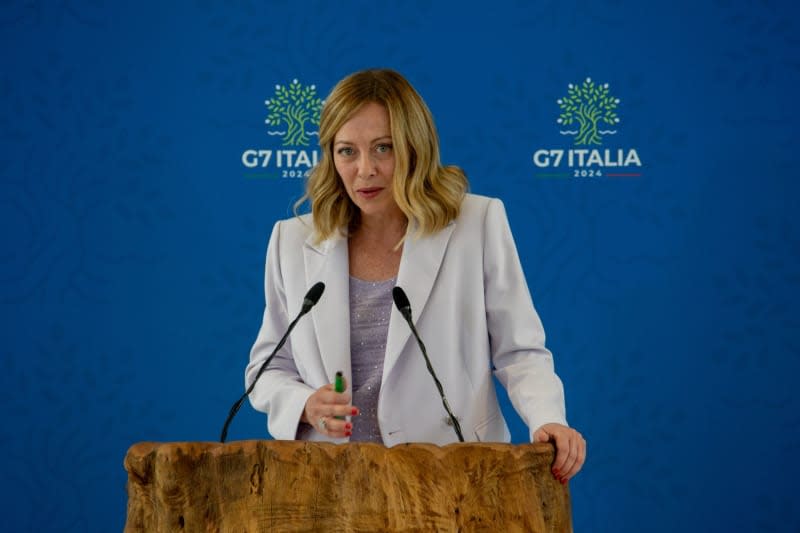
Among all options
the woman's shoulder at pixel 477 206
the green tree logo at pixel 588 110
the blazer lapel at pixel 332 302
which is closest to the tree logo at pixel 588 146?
the green tree logo at pixel 588 110

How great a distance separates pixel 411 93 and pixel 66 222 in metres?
1.91

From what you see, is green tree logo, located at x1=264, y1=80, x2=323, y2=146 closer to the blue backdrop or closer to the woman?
the blue backdrop

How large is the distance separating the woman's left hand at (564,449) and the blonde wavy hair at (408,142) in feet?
1.96

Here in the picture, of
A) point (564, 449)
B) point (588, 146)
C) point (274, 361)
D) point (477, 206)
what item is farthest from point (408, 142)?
point (588, 146)

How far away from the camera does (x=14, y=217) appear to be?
137 inches

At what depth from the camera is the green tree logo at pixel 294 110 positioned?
3359 millimetres

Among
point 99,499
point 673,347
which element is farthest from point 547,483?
point 99,499

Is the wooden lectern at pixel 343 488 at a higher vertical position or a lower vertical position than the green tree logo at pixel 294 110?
lower

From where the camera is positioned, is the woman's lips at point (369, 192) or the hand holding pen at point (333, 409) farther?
the woman's lips at point (369, 192)

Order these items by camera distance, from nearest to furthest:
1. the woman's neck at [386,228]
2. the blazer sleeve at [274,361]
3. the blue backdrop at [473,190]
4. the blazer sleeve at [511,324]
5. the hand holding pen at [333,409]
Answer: the hand holding pen at [333,409], the blazer sleeve at [511,324], the blazer sleeve at [274,361], the woman's neck at [386,228], the blue backdrop at [473,190]

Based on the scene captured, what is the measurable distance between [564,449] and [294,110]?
2.15 m

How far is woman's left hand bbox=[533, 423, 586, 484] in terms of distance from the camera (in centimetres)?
147

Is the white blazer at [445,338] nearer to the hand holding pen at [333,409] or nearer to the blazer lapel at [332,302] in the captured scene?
the blazer lapel at [332,302]

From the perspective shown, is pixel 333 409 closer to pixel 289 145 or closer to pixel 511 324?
pixel 511 324
